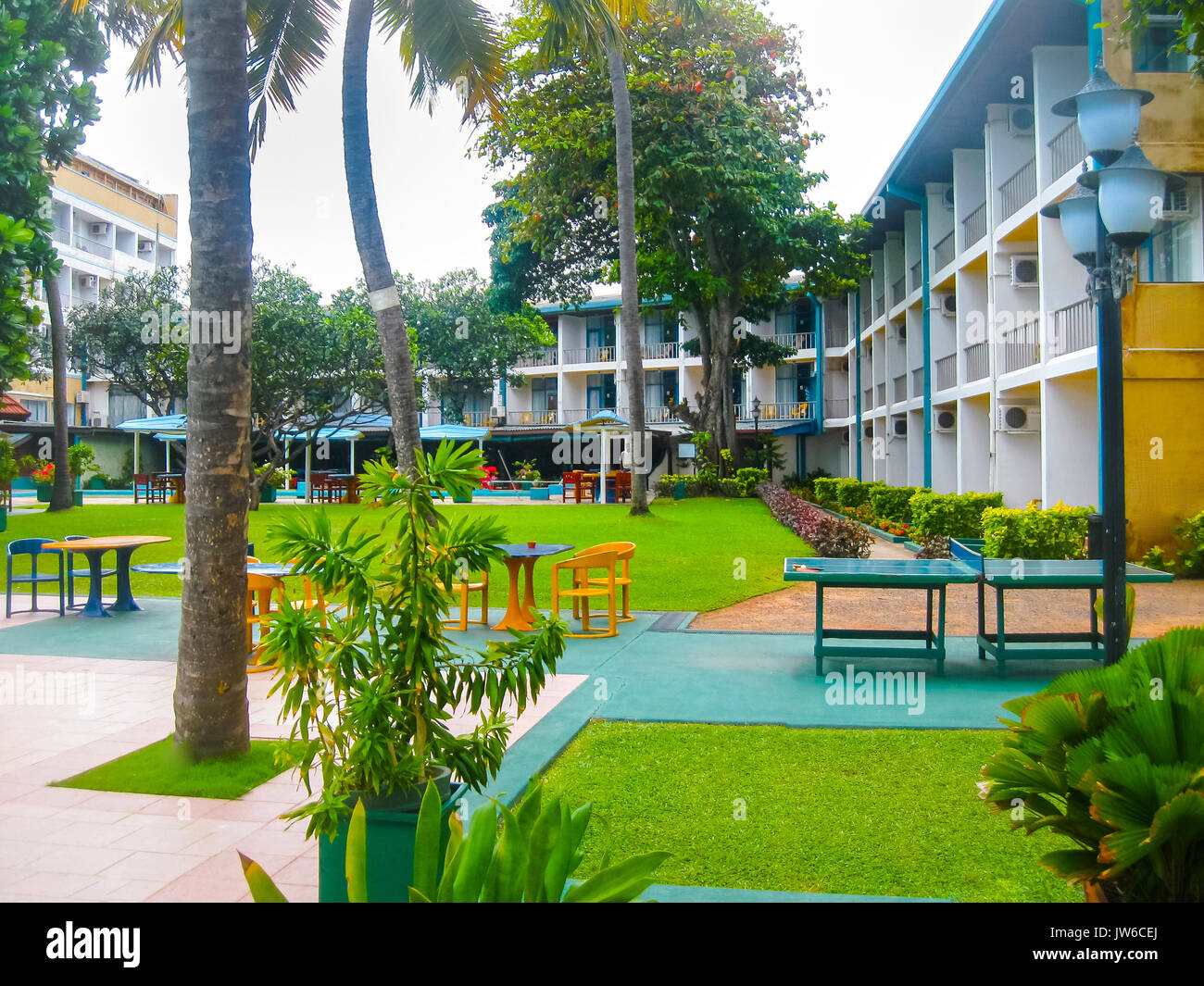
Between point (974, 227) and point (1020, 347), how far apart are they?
3.87 m

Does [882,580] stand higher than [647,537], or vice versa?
[882,580]

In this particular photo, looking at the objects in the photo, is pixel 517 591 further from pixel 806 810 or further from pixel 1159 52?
pixel 1159 52

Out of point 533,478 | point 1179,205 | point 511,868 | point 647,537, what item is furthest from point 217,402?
point 533,478

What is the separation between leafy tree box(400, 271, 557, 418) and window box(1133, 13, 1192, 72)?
95.1 feet

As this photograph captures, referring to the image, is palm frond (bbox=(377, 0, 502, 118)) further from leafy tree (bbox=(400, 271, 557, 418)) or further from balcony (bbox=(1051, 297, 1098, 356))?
leafy tree (bbox=(400, 271, 557, 418))

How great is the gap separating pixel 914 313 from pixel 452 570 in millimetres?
25149

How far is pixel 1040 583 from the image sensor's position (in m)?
6.59

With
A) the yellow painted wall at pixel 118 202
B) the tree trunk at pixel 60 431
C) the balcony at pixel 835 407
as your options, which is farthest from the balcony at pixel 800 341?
the yellow painted wall at pixel 118 202

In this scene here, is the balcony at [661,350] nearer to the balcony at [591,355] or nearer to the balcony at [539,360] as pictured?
the balcony at [591,355]

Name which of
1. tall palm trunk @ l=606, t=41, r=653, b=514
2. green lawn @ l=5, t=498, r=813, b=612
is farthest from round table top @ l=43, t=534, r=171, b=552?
tall palm trunk @ l=606, t=41, r=653, b=514

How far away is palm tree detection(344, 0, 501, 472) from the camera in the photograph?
1019 cm

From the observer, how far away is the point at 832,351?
39688 mm

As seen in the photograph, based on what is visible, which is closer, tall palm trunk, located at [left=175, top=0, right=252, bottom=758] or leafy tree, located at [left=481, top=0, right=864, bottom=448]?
tall palm trunk, located at [left=175, top=0, right=252, bottom=758]
